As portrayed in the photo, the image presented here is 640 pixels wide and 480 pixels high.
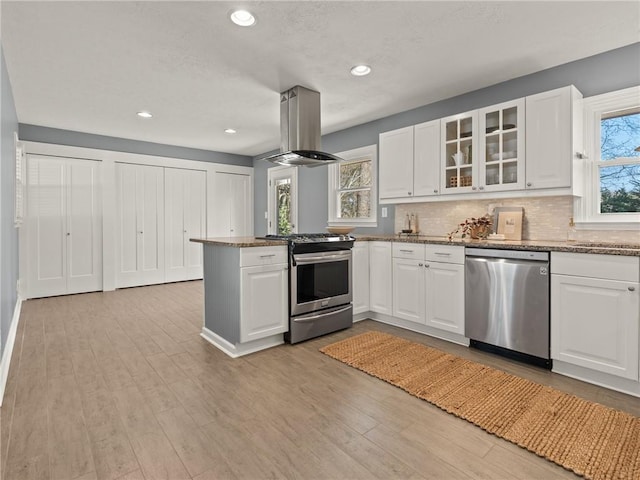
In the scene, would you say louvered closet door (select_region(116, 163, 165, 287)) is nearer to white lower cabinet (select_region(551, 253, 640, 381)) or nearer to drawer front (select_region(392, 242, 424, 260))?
drawer front (select_region(392, 242, 424, 260))

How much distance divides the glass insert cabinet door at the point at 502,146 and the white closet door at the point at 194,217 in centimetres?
497

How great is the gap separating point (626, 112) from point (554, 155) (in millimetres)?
661

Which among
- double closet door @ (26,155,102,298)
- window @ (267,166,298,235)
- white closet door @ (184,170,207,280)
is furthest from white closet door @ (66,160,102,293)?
window @ (267,166,298,235)

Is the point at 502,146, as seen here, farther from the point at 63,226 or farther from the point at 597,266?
the point at 63,226

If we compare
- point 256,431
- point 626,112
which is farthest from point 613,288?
point 256,431

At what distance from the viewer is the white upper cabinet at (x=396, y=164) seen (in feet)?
→ 12.1

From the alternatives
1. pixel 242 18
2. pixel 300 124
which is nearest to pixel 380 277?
pixel 300 124

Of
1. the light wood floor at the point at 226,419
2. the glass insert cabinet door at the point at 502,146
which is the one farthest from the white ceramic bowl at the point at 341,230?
the glass insert cabinet door at the point at 502,146

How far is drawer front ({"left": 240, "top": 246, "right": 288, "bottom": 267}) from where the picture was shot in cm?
275

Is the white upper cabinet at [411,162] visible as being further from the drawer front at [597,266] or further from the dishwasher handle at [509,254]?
the drawer front at [597,266]

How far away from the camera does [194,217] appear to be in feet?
21.0

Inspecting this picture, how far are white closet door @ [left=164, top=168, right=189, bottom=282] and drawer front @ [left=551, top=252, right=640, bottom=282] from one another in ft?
18.6

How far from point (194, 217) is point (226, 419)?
507 cm

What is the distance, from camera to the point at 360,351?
284cm
